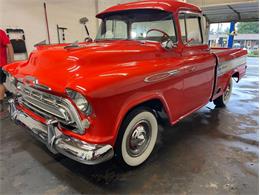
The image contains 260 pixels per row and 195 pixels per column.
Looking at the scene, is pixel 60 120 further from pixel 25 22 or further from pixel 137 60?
pixel 25 22

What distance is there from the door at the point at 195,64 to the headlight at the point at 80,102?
4.60ft

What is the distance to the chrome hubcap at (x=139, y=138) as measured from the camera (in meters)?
2.29

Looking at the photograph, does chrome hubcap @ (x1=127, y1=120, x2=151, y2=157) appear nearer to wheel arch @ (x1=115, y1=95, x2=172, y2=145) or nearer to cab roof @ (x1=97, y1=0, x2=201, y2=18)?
wheel arch @ (x1=115, y1=95, x2=172, y2=145)

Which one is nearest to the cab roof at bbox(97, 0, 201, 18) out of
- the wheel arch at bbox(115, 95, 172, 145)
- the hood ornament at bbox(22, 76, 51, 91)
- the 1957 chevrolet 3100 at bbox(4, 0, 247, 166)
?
the 1957 chevrolet 3100 at bbox(4, 0, 247, 166)

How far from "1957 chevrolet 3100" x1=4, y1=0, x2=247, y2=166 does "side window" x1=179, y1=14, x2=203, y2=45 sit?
1 cm

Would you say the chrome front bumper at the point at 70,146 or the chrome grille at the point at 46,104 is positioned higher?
the chrome grille at the point at 46,104

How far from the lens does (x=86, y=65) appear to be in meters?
2.00

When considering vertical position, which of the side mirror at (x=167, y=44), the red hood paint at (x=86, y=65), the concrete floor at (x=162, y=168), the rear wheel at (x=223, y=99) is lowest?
the concrete floor at (x=162, y=168)

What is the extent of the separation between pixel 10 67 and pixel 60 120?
1397mm

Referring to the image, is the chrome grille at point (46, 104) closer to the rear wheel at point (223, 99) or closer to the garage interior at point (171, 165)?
the garage interior at point (171, 165)

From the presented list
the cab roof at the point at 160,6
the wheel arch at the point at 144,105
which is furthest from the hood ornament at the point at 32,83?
the cab roof at the point at 160,6

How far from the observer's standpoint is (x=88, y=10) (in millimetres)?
6633

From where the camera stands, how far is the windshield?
2.79 metres

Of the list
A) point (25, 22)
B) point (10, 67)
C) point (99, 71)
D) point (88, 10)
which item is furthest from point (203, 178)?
point (88, 10)
